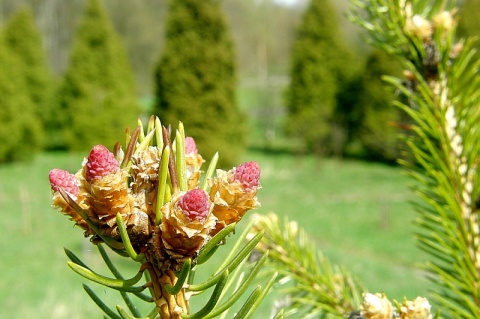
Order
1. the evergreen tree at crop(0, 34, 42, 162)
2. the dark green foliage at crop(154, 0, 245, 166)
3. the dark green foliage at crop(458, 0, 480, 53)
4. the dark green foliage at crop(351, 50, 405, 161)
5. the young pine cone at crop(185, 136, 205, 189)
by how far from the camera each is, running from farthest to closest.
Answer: the dark green foliage at crop(351, 50, 405, 161)
the dark green foliage at crop(458, 0, 480, 53)
the evergreen tree at crop(0, 34, 42, 162)
the dark green foliage at crop(154, 0, 245, 166)
the young pine cone at crop(185, 136, 205, 189)

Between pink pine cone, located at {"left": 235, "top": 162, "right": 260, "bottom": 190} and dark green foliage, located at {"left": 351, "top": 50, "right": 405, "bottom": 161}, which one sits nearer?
pink pine cone, located at {"left": 235, "top": 162, "right": 260, "bottom": 190}

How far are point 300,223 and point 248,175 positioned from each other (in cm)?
1198

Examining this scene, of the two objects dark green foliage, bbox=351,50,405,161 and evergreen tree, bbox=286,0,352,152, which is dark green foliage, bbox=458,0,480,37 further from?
evergreen tree, bbox=286,0,352,152

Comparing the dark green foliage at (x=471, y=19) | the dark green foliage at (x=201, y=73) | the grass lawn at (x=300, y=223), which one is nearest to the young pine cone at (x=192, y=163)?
the grass lawn at (x=300, y=223)

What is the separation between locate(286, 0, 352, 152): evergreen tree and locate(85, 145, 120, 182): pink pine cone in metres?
21.7

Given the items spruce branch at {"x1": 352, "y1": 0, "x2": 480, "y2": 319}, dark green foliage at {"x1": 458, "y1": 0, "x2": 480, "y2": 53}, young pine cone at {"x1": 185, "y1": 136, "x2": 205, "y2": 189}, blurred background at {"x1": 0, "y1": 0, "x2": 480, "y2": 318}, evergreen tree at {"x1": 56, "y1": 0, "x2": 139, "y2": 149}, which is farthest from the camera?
evergreen tree at {"x1": 56, "y1": 0, "x2": 139, "y2": 149}

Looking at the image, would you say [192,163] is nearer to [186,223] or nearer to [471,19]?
[186,223]

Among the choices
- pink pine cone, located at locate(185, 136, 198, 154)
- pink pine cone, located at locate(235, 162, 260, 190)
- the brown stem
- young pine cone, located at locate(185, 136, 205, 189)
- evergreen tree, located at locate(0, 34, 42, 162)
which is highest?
pink pine cone, located at locate(235, 162, 260, 190)

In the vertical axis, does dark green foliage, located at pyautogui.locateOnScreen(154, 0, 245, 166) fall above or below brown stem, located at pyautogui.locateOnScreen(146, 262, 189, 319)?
below

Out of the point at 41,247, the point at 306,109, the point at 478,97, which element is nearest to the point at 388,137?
the point at 306,109

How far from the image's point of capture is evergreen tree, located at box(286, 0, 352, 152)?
22328 mm

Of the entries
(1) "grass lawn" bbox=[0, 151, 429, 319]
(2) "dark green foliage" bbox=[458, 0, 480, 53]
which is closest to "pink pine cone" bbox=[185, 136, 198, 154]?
(1) "grass lawn" bbox=[0, 151, 429, 319]

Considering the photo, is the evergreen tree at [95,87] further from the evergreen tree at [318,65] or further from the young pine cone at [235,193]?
the young pine cone at [235,193]

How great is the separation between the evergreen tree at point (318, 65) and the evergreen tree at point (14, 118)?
956 cm
